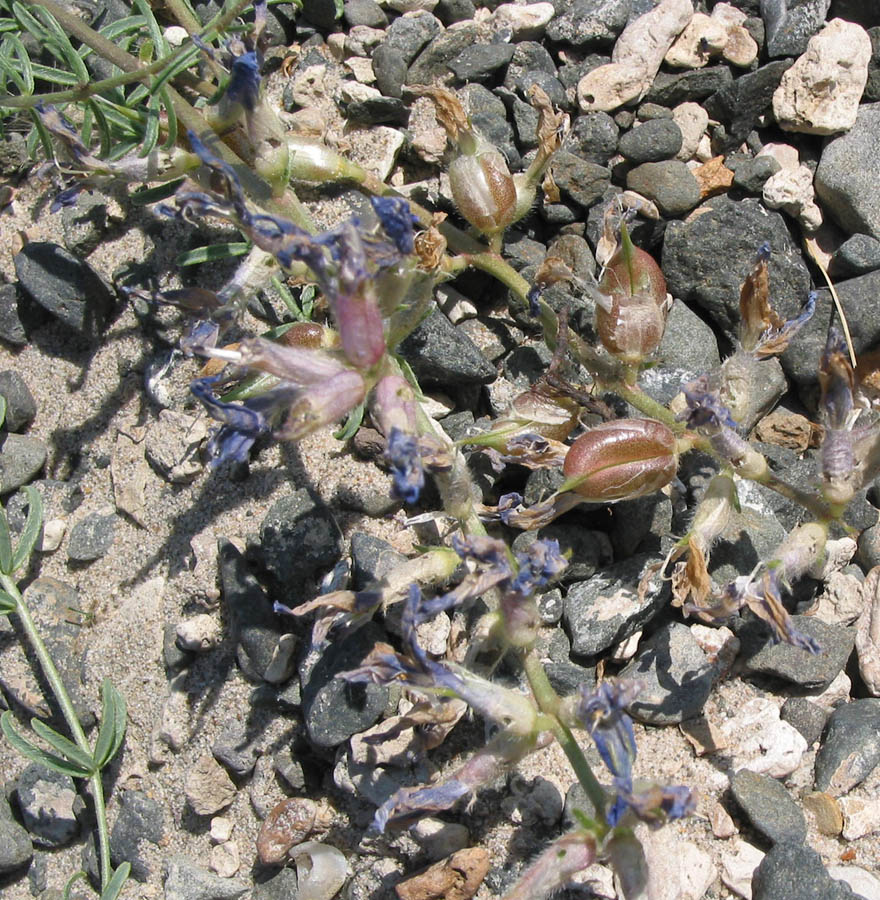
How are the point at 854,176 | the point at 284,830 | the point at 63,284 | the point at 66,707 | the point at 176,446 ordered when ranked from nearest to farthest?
1. the point at 284,830
2. the point at 66,707
3. the point at 176,446
4. the point at 854,176
5. the point at 63,284

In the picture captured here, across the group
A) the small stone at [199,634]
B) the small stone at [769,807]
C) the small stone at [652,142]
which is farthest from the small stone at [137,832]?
the small stone at [652,142]

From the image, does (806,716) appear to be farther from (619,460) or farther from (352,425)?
(352,425)

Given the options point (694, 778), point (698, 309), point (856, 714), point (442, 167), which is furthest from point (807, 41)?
point (694, 778)

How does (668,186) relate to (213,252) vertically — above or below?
below

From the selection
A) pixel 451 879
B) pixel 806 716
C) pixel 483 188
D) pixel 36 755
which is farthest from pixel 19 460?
pixel 806 716

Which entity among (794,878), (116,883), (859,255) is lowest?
(116,883)

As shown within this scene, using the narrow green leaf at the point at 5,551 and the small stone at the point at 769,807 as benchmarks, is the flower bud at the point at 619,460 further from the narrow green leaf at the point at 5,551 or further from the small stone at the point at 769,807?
the narrow green leaf at the point at 5,551

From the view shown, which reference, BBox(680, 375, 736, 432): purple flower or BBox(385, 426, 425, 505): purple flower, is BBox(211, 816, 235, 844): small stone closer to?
BBox(385, 426, 425, 505): purple flower
